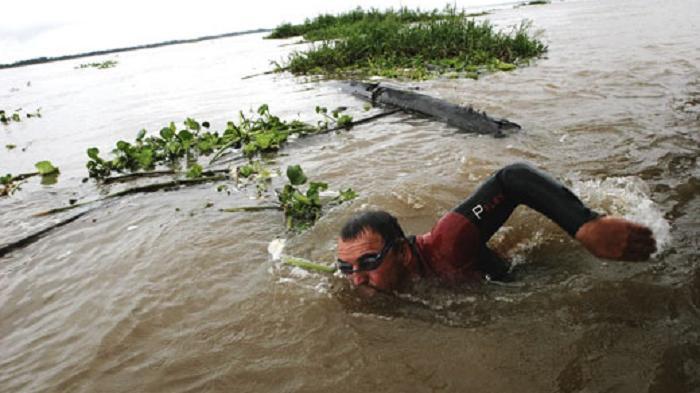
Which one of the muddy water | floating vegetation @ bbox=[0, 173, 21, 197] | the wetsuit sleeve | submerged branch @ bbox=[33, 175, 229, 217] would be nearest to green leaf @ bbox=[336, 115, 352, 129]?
the muddy water

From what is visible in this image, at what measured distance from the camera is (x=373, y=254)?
96.7 inches

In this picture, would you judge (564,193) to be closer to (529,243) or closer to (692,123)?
(529,243)

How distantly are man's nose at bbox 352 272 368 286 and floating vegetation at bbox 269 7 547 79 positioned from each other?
331 inches

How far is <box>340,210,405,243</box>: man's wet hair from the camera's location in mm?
2471

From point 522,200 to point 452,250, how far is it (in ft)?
1.49

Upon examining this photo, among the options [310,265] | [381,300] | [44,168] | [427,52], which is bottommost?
[381,300]

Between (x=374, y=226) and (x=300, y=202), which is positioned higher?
(x=374, y=226)

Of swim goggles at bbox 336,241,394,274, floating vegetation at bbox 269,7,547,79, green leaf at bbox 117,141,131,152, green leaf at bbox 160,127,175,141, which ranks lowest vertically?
swim goggles at bbox 336,241,394,274

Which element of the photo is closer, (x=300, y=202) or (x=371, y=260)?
(x=371, y=260)

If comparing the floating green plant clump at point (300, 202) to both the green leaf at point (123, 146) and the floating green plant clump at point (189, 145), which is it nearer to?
the floating green plant clump at point (189, 145)

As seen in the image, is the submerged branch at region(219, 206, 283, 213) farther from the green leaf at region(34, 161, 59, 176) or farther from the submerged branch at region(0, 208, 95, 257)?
the green leaf at region(34, 161, 59, 176)

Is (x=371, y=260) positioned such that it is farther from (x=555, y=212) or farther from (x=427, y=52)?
(x=427, y=52)

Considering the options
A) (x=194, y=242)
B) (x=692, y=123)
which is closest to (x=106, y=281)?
(x=194, y=242)

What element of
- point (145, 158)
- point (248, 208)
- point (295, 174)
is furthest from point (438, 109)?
point (145, 158)
